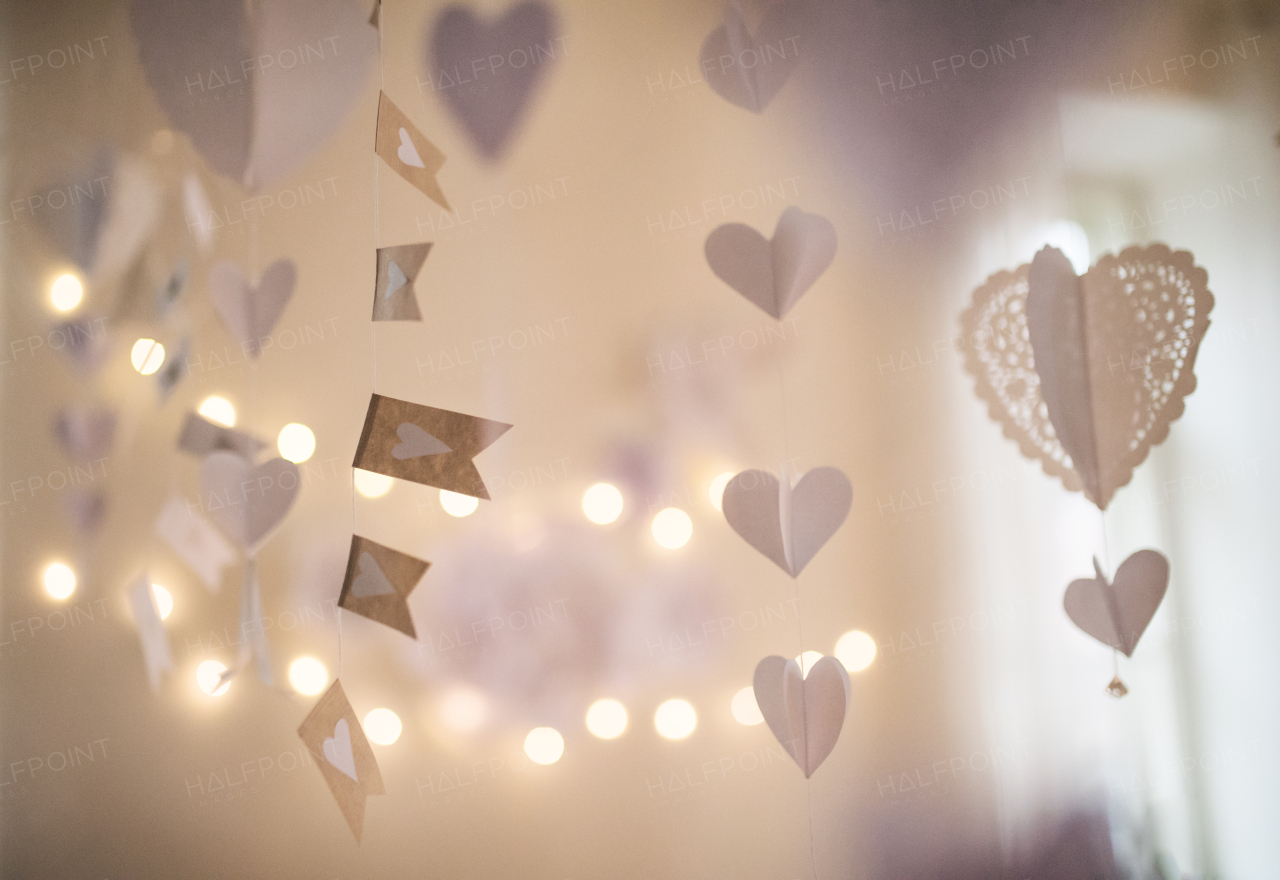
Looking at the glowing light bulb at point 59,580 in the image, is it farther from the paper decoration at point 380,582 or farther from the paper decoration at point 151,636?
the paper decoration at point 380,582

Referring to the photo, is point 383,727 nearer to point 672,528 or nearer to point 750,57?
point 672,528

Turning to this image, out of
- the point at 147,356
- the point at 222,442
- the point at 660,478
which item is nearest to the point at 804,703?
the point at 660,478

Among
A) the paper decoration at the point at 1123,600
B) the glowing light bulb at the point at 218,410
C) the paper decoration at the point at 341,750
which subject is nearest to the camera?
the paper decoration at the point at 341,750

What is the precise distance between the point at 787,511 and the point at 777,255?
0.34 metres

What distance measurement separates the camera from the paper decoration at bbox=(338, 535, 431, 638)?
3.13 feet

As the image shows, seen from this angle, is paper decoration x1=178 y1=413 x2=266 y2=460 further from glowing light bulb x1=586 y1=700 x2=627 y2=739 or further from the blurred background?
glowing light bulb x1=586 y1=700 x2=627 y2=739

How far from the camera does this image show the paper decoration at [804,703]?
95cm

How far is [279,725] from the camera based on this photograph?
3.62 feet

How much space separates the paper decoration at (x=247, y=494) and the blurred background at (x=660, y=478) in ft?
0.17

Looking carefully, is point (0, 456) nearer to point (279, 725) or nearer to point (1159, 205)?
point (279, 725)

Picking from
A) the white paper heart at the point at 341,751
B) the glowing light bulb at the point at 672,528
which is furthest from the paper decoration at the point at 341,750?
the glowing light bulb at the point at 672,528

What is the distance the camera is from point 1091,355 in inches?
43.3

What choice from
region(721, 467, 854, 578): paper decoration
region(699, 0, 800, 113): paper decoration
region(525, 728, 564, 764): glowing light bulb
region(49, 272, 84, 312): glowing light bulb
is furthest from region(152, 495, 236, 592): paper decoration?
region(699, 0, 800, 113): paper decoration

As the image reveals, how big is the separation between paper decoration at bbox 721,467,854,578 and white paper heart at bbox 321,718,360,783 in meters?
0.54
